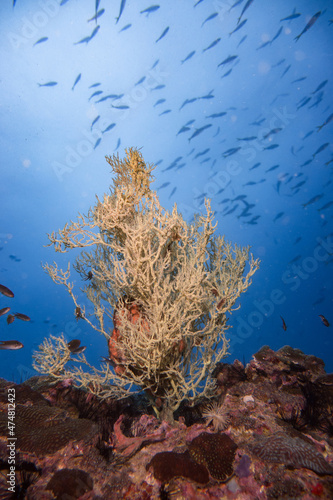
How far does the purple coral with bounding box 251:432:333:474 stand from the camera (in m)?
2.20

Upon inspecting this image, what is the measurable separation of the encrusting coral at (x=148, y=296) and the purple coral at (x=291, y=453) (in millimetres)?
1190

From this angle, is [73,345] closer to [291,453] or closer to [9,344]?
[9,344]

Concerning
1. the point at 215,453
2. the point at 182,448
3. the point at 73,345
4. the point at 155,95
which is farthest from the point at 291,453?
the point at 155,95

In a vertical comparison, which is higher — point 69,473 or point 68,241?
point 68,241

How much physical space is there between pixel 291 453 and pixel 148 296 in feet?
8.15

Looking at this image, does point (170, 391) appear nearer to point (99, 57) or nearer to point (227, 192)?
Answer: point (99, 57)

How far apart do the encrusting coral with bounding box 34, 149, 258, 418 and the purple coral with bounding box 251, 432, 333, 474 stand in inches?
46.8

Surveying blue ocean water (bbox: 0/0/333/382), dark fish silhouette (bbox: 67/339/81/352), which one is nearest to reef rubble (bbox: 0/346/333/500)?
dark fish silhouette (bbox: 67/339/81/352)

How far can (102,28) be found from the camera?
24156 millimetres

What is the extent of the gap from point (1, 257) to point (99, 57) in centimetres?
5161

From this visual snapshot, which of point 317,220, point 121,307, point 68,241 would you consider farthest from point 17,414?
point 317,220

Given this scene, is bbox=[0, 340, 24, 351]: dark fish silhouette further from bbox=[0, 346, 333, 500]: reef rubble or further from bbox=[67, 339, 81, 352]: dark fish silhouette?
bbox=[67, 339, 81, 352]: dark fish silhouette

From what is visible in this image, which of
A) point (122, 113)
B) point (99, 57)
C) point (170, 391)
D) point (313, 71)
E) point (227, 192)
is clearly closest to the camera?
point (170, 391)

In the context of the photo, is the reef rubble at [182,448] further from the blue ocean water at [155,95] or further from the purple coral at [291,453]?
the blue ocean water at [155,95]
